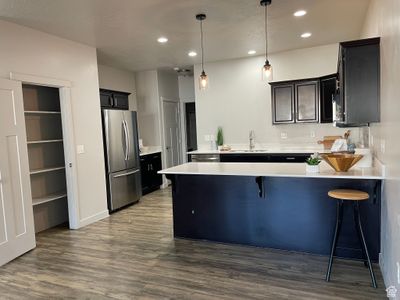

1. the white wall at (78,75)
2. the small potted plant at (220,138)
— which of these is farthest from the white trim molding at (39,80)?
the small potted plant at (220,138)

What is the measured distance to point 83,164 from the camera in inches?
183

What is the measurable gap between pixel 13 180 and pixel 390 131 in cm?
378

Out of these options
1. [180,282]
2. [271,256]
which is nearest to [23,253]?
[180,282]

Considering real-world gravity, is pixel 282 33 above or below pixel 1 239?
above

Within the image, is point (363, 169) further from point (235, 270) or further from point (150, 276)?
point (150, 276)

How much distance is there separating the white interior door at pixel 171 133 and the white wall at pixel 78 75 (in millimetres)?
2527

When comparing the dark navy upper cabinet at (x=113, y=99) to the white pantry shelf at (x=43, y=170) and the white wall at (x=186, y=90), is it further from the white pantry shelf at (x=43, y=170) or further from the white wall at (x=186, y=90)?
the white wall at (x=186, y=90)

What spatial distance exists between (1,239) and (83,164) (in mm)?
1587

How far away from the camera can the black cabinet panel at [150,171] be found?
6562 mm

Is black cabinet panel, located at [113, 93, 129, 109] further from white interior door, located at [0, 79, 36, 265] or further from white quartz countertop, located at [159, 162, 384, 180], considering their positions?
white quartz countertop, located at [159, 162, 384, 180]

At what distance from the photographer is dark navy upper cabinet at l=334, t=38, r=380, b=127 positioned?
2.76m

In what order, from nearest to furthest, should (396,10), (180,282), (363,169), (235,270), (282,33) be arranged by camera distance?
(396,10)
(180,282)
(235,270)
(363,169)
(282,33)

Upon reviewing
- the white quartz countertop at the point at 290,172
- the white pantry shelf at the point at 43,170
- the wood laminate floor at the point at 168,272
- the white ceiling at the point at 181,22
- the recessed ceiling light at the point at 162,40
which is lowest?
the wood laminate floor at the point at 168,272

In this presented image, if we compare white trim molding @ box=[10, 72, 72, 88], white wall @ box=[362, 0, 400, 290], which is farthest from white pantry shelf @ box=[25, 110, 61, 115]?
white wall @ box=[362, 0, 400, 290]
